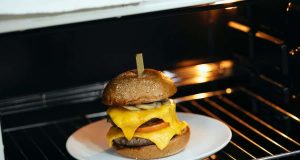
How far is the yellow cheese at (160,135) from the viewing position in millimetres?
1441

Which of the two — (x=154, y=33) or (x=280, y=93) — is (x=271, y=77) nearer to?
(x=280, y=93)

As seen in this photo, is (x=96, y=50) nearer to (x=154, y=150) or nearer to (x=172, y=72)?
(x=172, y=72)

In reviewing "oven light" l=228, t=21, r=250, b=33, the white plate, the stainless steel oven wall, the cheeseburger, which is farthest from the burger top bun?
"oven light" l=228, t=21, r=250, b=33

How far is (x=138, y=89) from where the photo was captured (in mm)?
1453

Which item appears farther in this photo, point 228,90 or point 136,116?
point 228,90

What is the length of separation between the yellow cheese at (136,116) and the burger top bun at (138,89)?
3 cm

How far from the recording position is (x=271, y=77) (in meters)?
1.76

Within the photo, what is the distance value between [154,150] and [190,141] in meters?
0.13

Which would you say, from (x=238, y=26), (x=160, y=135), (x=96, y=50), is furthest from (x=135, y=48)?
(x=160, y=135)

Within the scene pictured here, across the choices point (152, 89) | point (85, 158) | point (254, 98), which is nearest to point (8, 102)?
point (85, 158)

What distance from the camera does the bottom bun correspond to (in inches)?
57.1

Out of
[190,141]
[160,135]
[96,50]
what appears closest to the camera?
[160,135]

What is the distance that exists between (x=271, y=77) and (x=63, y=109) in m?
0.55

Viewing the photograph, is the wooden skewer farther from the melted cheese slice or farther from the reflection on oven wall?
the reflection on oven wall
